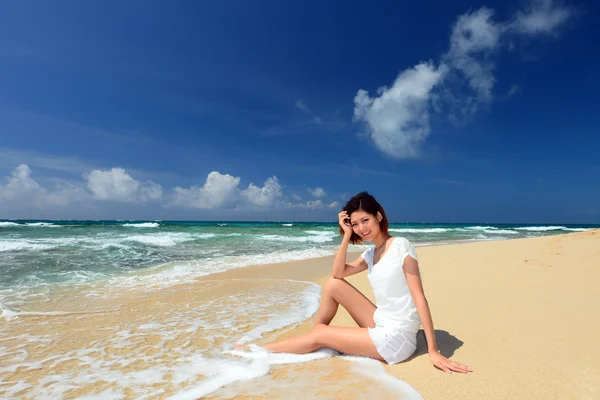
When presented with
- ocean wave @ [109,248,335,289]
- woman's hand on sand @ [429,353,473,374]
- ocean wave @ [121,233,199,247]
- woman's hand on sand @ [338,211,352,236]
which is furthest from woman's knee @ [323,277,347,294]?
ocean wave @ [121,233,199,247]

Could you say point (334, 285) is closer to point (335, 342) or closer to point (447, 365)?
point (335, 342)

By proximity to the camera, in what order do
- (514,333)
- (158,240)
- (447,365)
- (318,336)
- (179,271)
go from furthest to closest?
1. (158,240)
2. (179,271)
3. (514,333)
4. (318,336)
5. (447,365)

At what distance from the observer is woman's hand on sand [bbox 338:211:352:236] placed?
3.39 meters

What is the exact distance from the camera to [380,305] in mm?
3158

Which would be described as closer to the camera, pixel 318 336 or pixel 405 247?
pixel 405 247

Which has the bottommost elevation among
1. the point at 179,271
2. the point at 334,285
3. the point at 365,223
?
the point at 179,271

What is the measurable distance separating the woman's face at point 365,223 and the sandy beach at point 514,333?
1.20 m

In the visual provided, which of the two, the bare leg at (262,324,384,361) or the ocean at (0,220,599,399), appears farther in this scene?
the bare leg at (262,324,384,361)

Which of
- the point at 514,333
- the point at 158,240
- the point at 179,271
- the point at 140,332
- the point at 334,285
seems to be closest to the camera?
the point at 514,333

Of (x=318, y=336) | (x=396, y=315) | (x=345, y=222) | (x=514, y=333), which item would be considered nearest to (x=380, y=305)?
(x=396, y=315)

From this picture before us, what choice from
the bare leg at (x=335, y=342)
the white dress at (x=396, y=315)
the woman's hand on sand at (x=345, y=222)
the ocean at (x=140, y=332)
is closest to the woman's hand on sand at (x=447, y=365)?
the white dress at (x=396, y=315)

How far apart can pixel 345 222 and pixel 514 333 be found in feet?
6.69

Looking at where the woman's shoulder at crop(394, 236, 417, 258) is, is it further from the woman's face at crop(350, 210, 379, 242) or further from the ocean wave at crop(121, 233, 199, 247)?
the ocean wave at crop(121, 233, 199, 247)

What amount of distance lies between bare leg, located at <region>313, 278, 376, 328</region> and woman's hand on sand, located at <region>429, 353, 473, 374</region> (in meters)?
0.68
